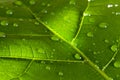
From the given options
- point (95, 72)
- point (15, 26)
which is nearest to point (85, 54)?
point (95, 72)

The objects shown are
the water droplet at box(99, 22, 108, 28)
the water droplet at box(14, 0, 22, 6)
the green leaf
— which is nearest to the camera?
the green leaf

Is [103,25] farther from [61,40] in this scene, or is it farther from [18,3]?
[18,3]

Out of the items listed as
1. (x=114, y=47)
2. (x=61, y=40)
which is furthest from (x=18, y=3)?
(x=114, y=47)

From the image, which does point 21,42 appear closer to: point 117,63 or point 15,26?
point 15,26

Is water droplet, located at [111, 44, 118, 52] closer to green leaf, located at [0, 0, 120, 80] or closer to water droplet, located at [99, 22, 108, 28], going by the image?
green leaf, located at [0, 0, 120, 80]

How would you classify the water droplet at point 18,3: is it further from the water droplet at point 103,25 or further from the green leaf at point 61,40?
the water droplet at point 103,25

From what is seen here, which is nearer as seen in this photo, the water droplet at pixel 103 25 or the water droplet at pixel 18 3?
the water droplet at pixel 103 25

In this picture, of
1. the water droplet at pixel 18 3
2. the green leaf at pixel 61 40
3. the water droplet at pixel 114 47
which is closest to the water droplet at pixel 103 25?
the green leaf at pixel 61 40

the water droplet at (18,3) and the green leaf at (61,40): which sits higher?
the water droplet at (18,3)

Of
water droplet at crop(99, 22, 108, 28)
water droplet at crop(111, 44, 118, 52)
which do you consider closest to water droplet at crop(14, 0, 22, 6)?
water droplet at crop(99, 22, 108, 28)

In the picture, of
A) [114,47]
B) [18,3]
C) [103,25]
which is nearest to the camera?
[114,47]
